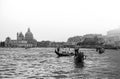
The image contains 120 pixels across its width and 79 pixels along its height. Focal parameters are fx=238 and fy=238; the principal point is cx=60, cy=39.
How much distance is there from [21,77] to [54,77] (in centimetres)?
308

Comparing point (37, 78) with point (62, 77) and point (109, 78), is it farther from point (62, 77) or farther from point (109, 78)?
point (109, 78)

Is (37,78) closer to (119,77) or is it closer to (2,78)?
(2,78)

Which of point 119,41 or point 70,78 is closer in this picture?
point 70,78

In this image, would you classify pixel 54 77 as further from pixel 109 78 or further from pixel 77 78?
pixel 109 78

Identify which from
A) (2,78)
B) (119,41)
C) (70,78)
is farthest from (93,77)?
(119,41)

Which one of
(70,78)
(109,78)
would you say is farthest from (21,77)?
(109,78)

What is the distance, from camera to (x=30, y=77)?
22.2 m

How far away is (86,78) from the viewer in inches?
863

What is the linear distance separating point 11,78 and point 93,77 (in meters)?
7.61

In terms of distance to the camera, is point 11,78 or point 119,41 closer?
point 11,78

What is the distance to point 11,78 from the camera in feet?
71.1

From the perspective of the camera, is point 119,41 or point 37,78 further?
point 119,41

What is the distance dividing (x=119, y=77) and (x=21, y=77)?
30.2ft

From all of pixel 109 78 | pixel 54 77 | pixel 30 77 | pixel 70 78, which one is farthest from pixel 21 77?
pixel 109 78
